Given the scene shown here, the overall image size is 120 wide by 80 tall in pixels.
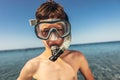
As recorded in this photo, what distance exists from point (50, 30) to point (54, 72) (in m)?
0.34

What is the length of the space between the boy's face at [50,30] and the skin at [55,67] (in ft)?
0.35

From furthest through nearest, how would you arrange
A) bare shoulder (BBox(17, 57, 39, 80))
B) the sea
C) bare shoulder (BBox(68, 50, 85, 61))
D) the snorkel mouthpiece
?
the sea < bare shoulder (BBox(68, 50, 85, 61)) < bare shoulder (BBox(17, 57, 39, 80)) < the snorkel mouthpiece

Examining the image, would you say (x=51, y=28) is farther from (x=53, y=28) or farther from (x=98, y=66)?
(x=98, y=66)

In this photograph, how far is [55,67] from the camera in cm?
181

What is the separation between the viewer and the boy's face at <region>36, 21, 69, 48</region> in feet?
5.35

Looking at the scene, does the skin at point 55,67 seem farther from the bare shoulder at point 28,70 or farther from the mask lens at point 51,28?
the mask lens at point 51,28

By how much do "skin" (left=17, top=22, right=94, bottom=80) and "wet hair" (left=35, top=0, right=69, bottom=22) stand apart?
226 mm

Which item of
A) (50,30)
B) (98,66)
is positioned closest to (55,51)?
(50,30)

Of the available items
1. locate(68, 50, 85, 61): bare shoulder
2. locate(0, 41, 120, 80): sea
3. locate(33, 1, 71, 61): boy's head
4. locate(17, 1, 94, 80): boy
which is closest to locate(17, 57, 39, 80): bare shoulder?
locate(17, 1, 94, 80): boy

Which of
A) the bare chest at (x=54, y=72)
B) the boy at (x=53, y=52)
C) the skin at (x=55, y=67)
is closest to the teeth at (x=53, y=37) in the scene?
the boy at (x=53, y=52)

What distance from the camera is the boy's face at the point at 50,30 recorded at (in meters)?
1.63

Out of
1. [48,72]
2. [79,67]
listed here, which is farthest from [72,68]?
[48,72]

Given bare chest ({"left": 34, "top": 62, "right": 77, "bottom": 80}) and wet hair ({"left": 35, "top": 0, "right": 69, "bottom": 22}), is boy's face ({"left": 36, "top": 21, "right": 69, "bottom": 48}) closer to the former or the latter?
wet hair ({"left": 35, "top": 0, "right": 69, "bottom": 22})

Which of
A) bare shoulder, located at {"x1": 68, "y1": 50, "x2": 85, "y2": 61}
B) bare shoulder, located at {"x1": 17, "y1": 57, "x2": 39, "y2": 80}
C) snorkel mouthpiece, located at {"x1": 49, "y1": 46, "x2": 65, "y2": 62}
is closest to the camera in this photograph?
snorkel mouthpiece, located at {"x1": 49, "y1": 46, "x2": 65, "y2": 62}
